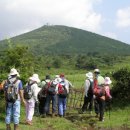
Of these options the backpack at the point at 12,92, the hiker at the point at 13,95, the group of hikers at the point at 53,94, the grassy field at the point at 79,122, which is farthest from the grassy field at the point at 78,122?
the backpack at the point at 12,92

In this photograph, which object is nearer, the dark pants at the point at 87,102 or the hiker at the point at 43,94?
the hiker at the point at 43,94

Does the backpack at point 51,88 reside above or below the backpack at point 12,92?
above

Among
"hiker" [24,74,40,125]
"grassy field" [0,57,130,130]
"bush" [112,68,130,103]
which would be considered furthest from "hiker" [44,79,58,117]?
"bush" [112,68,130,103]

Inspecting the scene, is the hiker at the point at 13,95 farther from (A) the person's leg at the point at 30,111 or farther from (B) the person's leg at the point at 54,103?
(B) the person's leg at the point at 54,103

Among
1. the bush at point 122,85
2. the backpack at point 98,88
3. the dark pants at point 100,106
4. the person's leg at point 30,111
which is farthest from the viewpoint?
the bush at point 122,85

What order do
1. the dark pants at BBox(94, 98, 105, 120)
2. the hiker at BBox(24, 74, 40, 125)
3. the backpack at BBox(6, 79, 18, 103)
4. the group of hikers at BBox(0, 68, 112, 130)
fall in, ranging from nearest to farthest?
the backpack at BBox(6, 79, 18, 103) → the group of hikers at BBox(0, 68, 112, 130) → the hiker at BBox(24, 74, 40, 125) → the dark pants at BBox(94, 98, 105, 120)

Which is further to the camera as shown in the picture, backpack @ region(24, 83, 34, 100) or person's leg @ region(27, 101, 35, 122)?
backpack @ region(24, 83, 34, 100)

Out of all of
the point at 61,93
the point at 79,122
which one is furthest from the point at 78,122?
the point at 61,93

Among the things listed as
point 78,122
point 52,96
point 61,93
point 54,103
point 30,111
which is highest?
point 61,93

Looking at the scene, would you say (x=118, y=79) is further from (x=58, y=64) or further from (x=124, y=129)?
(x=58, y=64)

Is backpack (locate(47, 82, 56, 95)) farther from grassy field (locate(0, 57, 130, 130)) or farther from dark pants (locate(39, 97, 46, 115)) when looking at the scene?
grassy field (locate(0, 57, 130, 130))

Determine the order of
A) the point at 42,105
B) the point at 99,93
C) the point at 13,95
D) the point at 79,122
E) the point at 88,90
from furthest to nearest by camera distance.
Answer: the point at 42,105 → the point at 88,90 → the point at 99,93 → the point at 79,122 → the point at 13,95

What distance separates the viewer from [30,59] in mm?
19609

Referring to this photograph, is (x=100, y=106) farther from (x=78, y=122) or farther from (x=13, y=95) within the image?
(x=13, y=95)
